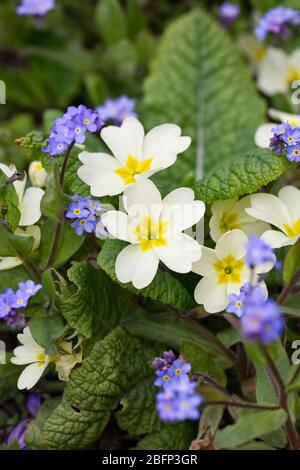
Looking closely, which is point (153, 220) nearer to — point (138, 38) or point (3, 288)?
point (3, 288)

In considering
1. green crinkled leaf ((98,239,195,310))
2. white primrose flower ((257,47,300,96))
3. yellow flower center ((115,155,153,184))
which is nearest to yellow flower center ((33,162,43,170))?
yellow flower center ((115,155,153,184))

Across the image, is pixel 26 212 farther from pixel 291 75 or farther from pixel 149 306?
pixel 291 75

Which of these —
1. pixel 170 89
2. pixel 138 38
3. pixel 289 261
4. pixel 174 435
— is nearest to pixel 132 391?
pixel 174 435

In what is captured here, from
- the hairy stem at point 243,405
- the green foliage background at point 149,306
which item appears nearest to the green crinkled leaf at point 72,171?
the green foliage background at point 149,306

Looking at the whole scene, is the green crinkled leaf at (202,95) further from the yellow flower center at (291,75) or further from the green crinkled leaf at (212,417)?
the green crinkled leaf at (212,417)

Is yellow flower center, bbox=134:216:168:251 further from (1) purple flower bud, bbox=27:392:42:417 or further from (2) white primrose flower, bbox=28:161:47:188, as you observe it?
(1) purple flower bud, bbox=27:392:42:417
